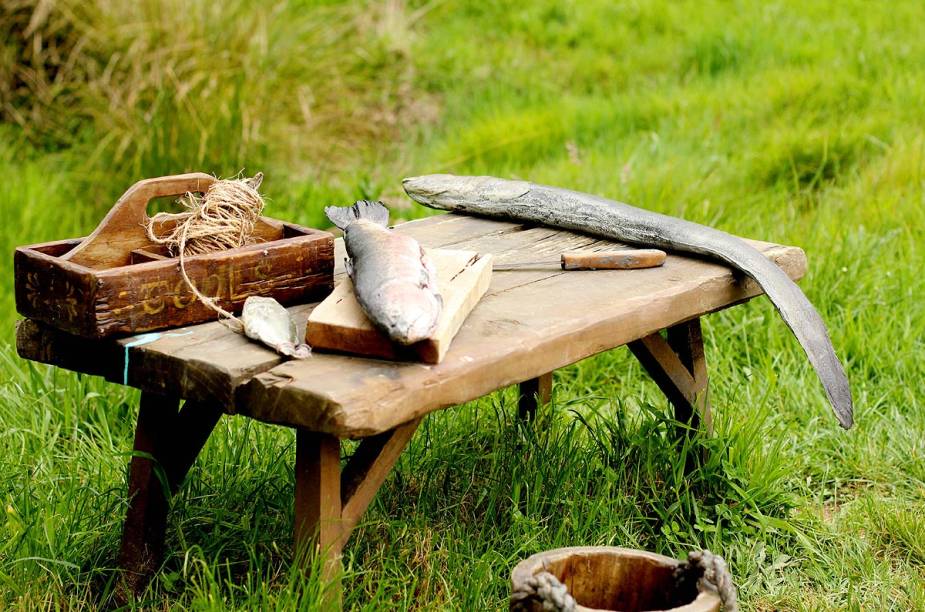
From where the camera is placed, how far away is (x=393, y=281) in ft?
7.30

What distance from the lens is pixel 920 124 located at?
580 centimetres

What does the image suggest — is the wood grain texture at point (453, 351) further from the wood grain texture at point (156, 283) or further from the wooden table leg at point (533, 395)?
the wooden table leg at point (533, 395)

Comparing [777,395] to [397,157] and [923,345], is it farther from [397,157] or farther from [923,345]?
[397,157]

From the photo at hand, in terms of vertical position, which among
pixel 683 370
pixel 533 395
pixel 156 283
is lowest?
pixel 533 395

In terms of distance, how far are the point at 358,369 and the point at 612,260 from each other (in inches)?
35.7

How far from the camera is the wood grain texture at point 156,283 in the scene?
2.24 meters

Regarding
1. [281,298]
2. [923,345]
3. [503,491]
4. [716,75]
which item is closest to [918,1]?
[716,75]

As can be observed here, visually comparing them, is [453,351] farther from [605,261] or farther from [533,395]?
[533,395]

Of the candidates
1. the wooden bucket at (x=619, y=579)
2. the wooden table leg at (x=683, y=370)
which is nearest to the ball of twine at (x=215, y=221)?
the wooden bucket at (x=619, y=579)

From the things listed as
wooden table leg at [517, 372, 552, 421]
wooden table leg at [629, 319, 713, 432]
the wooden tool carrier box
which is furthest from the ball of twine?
wooden table leg at [517, 372, 552, 421]

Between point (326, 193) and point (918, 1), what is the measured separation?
4391mm

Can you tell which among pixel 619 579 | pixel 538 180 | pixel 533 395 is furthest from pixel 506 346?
pixel 538 180

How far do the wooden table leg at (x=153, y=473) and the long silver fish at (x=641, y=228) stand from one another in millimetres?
1032

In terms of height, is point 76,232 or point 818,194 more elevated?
point 818,194
